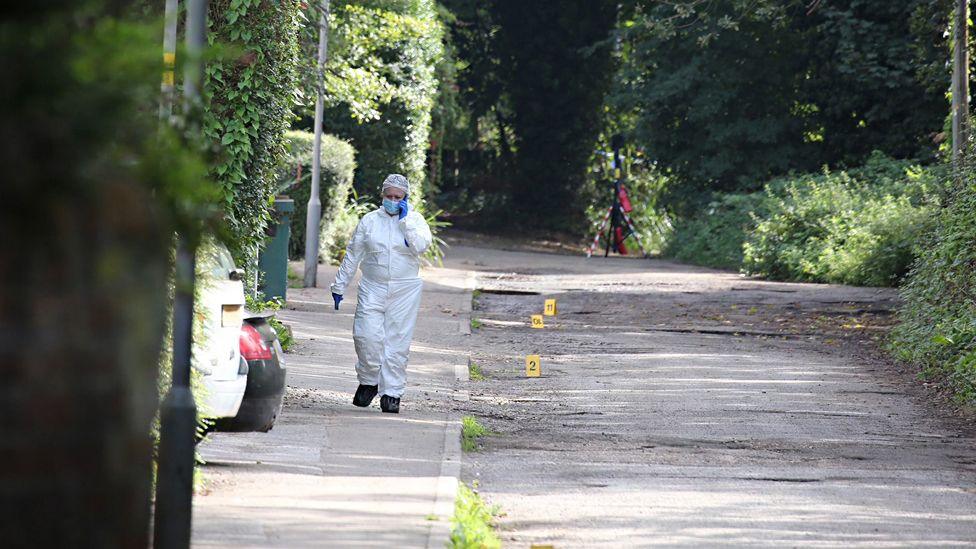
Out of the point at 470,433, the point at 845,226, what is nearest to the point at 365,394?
the point at 470,433

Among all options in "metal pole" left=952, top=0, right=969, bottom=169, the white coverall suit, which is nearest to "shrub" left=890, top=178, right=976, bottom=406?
"metal pole" left=952, top=0, right=969, bottom=169

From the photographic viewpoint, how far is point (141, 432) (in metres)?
3.21

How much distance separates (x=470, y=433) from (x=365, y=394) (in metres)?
1.23

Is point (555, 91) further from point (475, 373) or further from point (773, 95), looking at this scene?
point (475, 373)

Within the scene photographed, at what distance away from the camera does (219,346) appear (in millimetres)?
8375

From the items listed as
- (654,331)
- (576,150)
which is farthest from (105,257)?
(576,150)

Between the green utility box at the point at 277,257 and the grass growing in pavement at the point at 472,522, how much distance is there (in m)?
9.28

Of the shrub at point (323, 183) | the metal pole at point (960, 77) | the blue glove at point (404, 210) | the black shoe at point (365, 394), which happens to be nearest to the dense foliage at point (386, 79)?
the shrub at point (323, 183)

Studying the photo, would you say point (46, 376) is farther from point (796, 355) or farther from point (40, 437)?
point (796, 355)

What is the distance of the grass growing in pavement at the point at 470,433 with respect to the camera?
10.4 m

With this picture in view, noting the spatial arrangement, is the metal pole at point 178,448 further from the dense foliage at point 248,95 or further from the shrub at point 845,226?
the shrub at point 845,226

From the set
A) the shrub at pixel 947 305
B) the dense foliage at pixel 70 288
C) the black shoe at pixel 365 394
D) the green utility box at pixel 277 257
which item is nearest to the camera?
the dense foliage at pixel 70 288

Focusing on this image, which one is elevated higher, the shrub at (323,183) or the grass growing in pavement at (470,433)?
the shrub at (323,183)

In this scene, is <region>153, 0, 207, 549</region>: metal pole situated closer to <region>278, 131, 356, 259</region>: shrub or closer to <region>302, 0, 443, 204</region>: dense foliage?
<region>302, 0, 443, 204</region>: dense foliage
